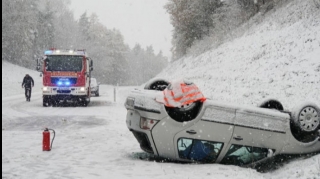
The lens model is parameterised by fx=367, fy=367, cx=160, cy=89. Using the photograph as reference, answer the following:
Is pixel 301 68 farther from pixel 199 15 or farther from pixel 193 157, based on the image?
pixel 199 15

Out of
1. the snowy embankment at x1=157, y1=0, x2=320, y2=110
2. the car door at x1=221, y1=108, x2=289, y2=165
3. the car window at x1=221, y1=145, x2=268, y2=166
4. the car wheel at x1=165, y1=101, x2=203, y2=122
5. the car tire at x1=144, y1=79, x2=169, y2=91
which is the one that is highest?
the snowy embankment at x1=157, y1=0, x2=320, y2=110

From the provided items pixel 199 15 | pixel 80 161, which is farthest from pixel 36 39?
pixel 80 161

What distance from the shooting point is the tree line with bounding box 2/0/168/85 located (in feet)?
173

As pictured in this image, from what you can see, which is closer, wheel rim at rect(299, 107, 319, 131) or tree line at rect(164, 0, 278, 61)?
wheel rim at rect(299, 107, 319, 131)

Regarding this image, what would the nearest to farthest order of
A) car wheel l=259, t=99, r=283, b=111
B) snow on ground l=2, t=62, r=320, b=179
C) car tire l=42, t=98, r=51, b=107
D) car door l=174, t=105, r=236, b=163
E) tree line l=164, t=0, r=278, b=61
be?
1. snow on ground l=2, t=62, r=320, b=179
2. car door l=174, t=105, r=236, b=163
3. car wheel l=259, t=99, r=283, b=111
4. car tire l=42, t=98, r=51, b=107
5. tree line l=164, t=0, r=278, b=61

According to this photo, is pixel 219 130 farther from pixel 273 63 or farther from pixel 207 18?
pixel 207 18

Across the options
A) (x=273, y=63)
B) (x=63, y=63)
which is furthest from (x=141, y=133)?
(x=63, y=63)

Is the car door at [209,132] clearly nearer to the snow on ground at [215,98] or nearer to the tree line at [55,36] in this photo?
the snow on ground at [215,98]

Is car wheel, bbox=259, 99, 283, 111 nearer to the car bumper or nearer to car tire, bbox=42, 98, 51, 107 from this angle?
the car bumper

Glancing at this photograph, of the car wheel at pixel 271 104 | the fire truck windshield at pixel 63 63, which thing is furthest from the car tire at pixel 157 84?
the fire truck windshield at pixel 63 63

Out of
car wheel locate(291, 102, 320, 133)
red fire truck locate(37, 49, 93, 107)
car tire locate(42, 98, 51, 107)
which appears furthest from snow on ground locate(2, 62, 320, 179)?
car tire locate(42, 98, 51, 107)

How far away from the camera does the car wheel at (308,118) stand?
22.0 feet

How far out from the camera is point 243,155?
662 cm

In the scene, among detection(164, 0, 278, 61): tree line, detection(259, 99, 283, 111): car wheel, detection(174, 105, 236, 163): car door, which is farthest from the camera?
detection(164, 0, 278, 61): tree line
